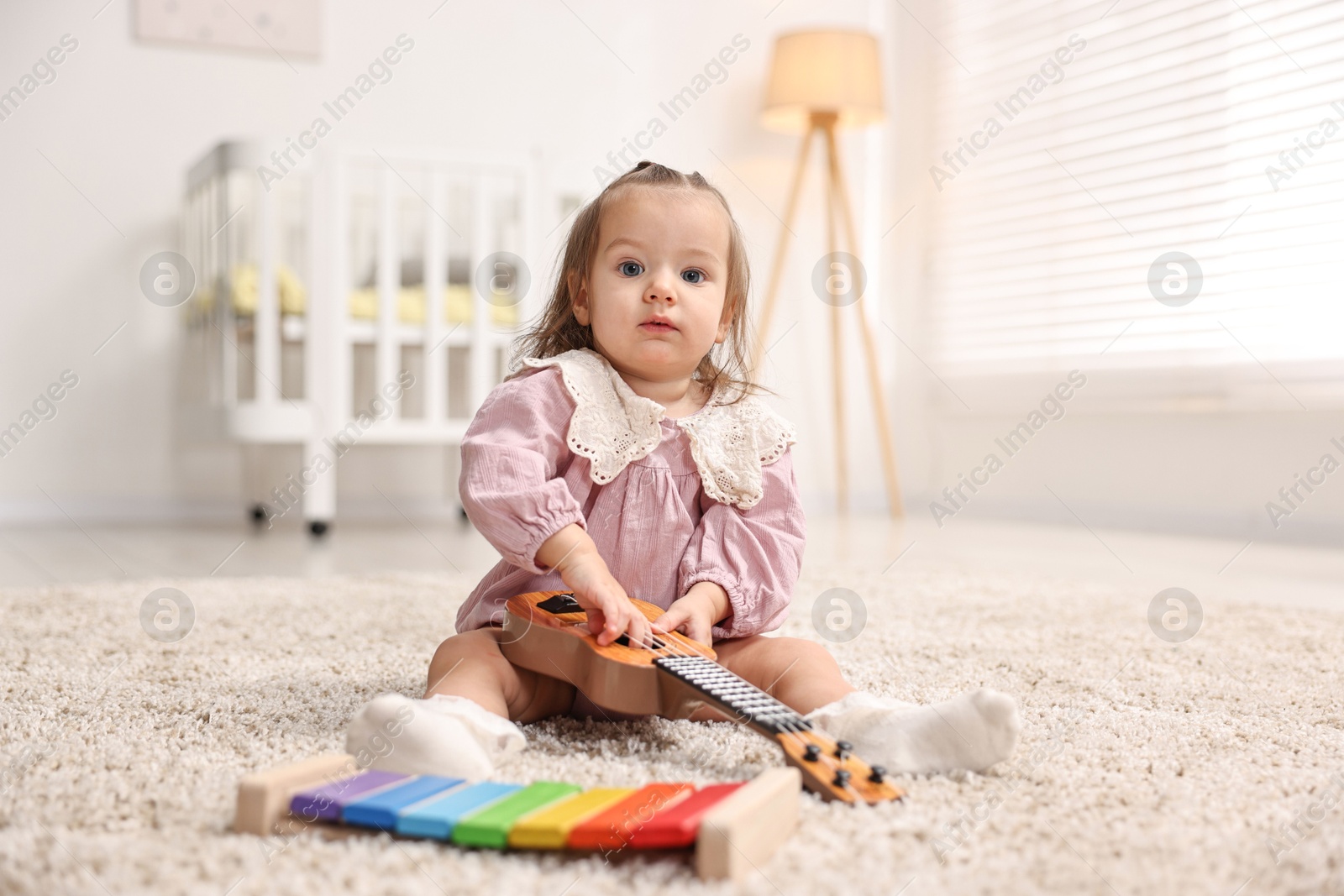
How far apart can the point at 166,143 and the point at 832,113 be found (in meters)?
1.72

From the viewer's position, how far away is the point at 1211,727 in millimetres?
784

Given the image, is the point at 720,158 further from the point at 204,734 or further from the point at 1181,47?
the point at 204,734

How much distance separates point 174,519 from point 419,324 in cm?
81

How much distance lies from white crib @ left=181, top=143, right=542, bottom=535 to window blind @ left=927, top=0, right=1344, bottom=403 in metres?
1.33

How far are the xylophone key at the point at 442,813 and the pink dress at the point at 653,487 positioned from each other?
0.29 meters

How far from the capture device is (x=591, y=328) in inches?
37.5

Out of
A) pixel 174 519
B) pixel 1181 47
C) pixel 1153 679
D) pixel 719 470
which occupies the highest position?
pixel 1181 47

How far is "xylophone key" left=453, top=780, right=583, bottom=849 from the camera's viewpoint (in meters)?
0.51

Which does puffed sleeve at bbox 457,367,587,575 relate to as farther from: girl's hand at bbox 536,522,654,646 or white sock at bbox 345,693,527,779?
white sock at bbox 345,693,527,779

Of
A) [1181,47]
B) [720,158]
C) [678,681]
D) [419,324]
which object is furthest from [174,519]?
[1181,47]

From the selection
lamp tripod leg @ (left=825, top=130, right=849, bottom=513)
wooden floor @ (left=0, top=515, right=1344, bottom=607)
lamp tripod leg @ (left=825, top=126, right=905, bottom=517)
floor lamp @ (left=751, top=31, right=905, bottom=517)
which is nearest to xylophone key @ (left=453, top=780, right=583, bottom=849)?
wooden floor @ (left=0, top=515, right=1344, bottom=607)

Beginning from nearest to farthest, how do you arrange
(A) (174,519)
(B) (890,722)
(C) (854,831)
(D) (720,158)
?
1. (C) (854,831)
2. (B) (890,722)
3. (A) (174,519)
4. (D) (720,158)

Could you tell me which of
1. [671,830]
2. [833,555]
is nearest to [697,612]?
[671,830]

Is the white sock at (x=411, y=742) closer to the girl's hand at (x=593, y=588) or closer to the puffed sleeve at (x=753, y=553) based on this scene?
the girl's hand at (x=593, y=588)
